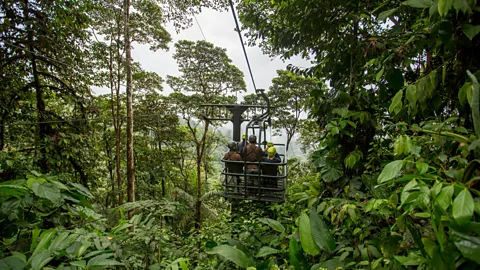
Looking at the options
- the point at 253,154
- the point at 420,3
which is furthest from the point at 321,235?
the point at 253,154

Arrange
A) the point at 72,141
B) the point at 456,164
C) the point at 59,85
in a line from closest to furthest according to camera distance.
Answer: the point at 456,164, the point at 72,141, the point at 59,85

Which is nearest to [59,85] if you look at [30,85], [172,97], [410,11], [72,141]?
[30,85]

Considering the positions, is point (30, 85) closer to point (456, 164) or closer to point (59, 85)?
point (59, 85)

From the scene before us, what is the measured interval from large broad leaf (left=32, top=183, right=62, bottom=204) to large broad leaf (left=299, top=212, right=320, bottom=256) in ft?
3.25

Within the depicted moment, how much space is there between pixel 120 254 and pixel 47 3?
128 inches

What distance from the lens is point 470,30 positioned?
728 millimetres

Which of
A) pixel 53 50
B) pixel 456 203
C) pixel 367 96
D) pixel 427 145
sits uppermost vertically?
pixel 53 50

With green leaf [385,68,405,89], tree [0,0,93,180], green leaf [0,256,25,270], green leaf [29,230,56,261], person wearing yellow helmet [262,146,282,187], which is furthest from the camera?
person wearing yellow helmet [262,146,282,187]

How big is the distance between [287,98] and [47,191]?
915 centimetres

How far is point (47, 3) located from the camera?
110 inches

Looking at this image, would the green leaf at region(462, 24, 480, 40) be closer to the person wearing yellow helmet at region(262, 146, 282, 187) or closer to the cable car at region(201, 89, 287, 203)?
the cable car at region(201, 89, 287, 203)

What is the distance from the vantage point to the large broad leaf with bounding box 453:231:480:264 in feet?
1.58

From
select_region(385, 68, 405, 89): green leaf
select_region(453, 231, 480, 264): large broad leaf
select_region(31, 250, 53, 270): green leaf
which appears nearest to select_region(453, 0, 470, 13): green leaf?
select_region(385, 68, 405, 89): green leaf

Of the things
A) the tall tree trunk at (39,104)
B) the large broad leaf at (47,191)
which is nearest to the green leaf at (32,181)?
the large broad leaf at (47,191)
